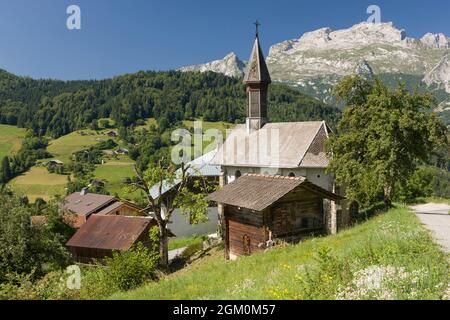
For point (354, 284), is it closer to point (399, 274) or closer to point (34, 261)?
point (399, 274)

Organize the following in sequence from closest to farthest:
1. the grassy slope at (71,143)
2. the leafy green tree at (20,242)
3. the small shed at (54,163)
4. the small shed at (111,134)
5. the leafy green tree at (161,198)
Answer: the leafy green tree at (20,242)
the leafy green tree at (161,198)
the small shed at (54,163)
the grassy slope at (71,143)
the small shed at (111,134)

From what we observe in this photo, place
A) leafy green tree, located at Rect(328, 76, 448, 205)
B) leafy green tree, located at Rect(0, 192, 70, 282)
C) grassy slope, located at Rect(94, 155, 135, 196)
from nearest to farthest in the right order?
leafy green tree, located at Rect(328, 76, 448, 205)
leafy green tree, located at Rect(0, 192, 70, 282)
grassy slope, located at Rect(94, 155, 135, 196)

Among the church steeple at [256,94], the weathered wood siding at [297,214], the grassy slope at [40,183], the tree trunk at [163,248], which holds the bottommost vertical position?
the grassy slope at [40,183]

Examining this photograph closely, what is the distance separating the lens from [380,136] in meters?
22.9

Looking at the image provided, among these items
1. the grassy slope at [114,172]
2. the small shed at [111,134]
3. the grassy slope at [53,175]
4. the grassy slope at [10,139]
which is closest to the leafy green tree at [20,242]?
the grassy slope at [53,175]

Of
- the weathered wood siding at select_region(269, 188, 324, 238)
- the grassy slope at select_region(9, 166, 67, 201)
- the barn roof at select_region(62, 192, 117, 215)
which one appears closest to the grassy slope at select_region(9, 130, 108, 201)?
the grassy slope at select_region(9, 166, 67, 201)

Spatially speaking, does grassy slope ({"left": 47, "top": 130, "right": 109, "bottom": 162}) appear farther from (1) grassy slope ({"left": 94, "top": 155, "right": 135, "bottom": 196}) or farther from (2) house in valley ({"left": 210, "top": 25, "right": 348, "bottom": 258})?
(2) house in valley ({"left": 210, "top": 25, "right": 348, "bottom": 258})

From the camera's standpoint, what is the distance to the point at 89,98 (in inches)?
7347

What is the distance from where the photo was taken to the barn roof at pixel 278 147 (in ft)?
94.8

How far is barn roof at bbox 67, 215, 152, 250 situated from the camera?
118ft

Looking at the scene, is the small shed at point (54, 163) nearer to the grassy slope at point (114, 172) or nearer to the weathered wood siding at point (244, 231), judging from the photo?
the grassy slope at point (114, 172)
